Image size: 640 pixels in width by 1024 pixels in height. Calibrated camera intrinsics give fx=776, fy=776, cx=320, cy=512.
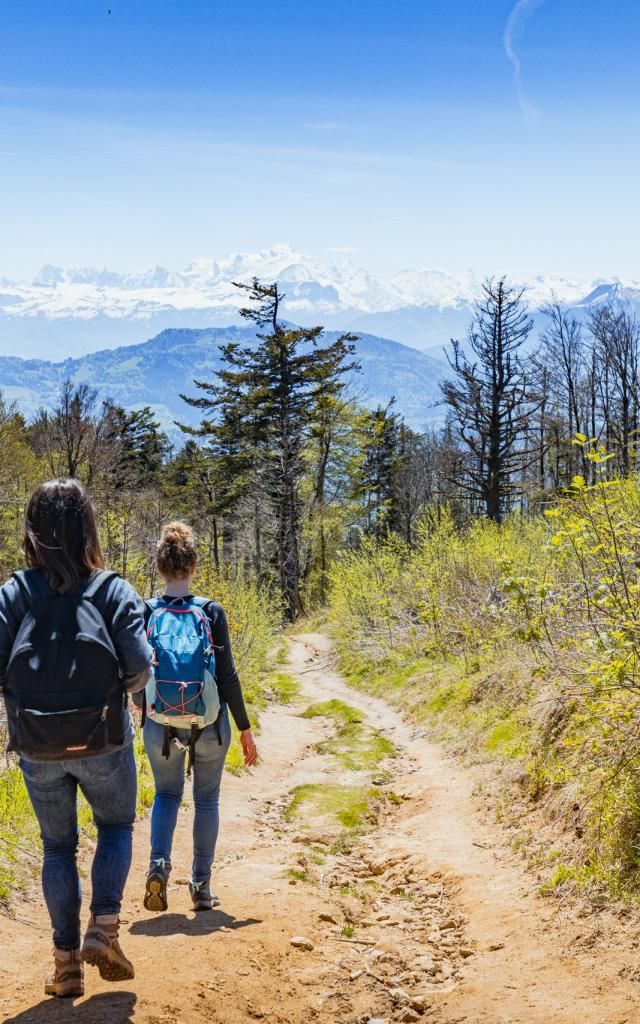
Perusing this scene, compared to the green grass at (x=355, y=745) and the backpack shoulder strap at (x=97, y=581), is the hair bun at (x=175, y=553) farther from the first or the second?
the green grass at (x=355, y=745)

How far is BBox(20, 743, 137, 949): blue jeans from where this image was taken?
325cm

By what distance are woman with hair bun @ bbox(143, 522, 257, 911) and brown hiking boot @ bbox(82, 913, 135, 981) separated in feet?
3.24

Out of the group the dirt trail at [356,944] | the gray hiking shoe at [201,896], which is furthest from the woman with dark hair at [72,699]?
the gray hiking shoe at [201,896]

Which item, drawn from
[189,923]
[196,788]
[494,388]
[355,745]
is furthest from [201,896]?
[494,388]

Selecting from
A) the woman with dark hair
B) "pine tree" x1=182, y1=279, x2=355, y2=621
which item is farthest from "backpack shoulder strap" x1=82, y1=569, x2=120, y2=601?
"pine tree" x1=182, y1=279, x2=355, y2=621

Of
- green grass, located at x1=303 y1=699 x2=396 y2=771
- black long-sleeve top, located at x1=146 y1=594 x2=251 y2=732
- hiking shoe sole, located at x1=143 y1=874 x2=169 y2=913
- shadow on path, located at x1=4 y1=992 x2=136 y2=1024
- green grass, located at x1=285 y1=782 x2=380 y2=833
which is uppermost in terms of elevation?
black long-sleeve top, located at x1=146 y1=594 x2=251 y2=732

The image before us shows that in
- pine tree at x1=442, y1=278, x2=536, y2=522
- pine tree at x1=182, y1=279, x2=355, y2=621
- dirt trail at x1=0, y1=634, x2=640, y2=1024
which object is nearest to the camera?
dirt trail at x1=0, y1=634, x2=640, y2=1024

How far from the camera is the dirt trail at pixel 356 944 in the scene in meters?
3.40

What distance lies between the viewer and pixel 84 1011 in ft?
10.0

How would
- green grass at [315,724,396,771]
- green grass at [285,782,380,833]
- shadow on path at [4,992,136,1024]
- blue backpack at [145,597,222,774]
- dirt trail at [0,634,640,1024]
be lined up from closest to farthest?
shadow on path at [4,992,136,1024], dirt trail at [0,634,640,1024], blue backpack at [145,597,222,774], green grass at [285,782,380,833], green grass at [315,724,396,771]

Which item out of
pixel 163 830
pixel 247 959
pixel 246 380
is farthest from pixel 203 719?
pixel 246 380

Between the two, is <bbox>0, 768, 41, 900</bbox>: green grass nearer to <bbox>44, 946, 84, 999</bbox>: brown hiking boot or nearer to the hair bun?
<bbox>44, 946, 84, 999</bbox>: brown hiking boot

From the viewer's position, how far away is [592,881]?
4.55 m

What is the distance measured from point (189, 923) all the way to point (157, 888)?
0.84 ft
